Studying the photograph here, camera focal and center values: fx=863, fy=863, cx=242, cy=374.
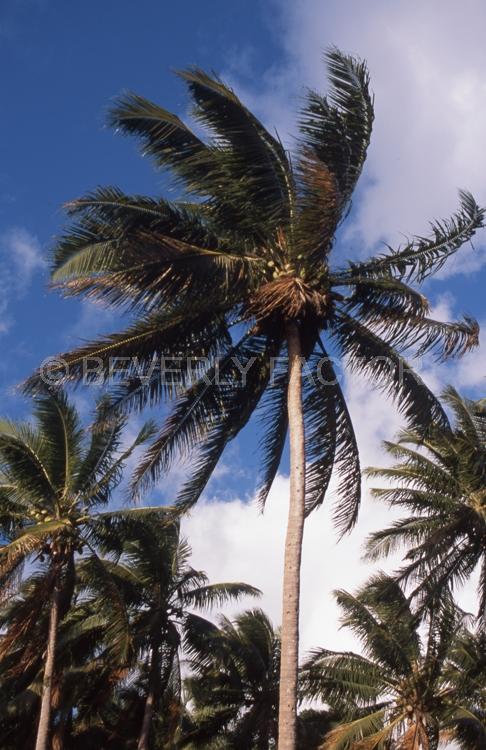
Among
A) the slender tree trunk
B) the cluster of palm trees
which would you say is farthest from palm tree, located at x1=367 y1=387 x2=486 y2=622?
the slender tree trunk

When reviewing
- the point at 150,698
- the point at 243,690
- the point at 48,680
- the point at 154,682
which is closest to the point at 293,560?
the point at 48,680

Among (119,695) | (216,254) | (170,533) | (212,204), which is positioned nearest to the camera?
(216,254)

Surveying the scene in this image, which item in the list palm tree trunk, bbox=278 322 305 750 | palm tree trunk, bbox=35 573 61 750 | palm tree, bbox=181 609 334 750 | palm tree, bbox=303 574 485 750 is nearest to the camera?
palm tree trunk, bbox=278 322 305 750

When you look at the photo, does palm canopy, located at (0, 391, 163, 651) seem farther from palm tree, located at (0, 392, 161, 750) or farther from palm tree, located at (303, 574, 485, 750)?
palm tree, located at (303, 574, 485, 750)

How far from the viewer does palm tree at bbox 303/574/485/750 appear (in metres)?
22.2

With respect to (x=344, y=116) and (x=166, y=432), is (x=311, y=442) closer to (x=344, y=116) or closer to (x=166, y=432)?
(x=166, y=432)

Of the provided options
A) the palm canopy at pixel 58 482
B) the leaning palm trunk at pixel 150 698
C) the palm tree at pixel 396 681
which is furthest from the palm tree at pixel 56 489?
the palm tree at pixel 396 681

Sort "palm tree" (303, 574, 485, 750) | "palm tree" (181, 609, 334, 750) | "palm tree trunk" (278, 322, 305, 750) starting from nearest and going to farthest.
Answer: "palm tree trunk" (278, 322, 305, 750) → "palm tree" (303, 574, 485, 750) → "palm tree" (181, 609, 334, 750)

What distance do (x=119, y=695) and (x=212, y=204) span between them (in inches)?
792

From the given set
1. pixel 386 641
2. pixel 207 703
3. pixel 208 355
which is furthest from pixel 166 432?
pixel 207 703

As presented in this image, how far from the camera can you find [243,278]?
13.3 meters

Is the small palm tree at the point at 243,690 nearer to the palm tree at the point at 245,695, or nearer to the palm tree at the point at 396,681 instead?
the palm tree at the point at 245,695

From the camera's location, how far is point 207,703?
28.8 metres

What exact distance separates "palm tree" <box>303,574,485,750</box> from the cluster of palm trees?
0.06 meters
